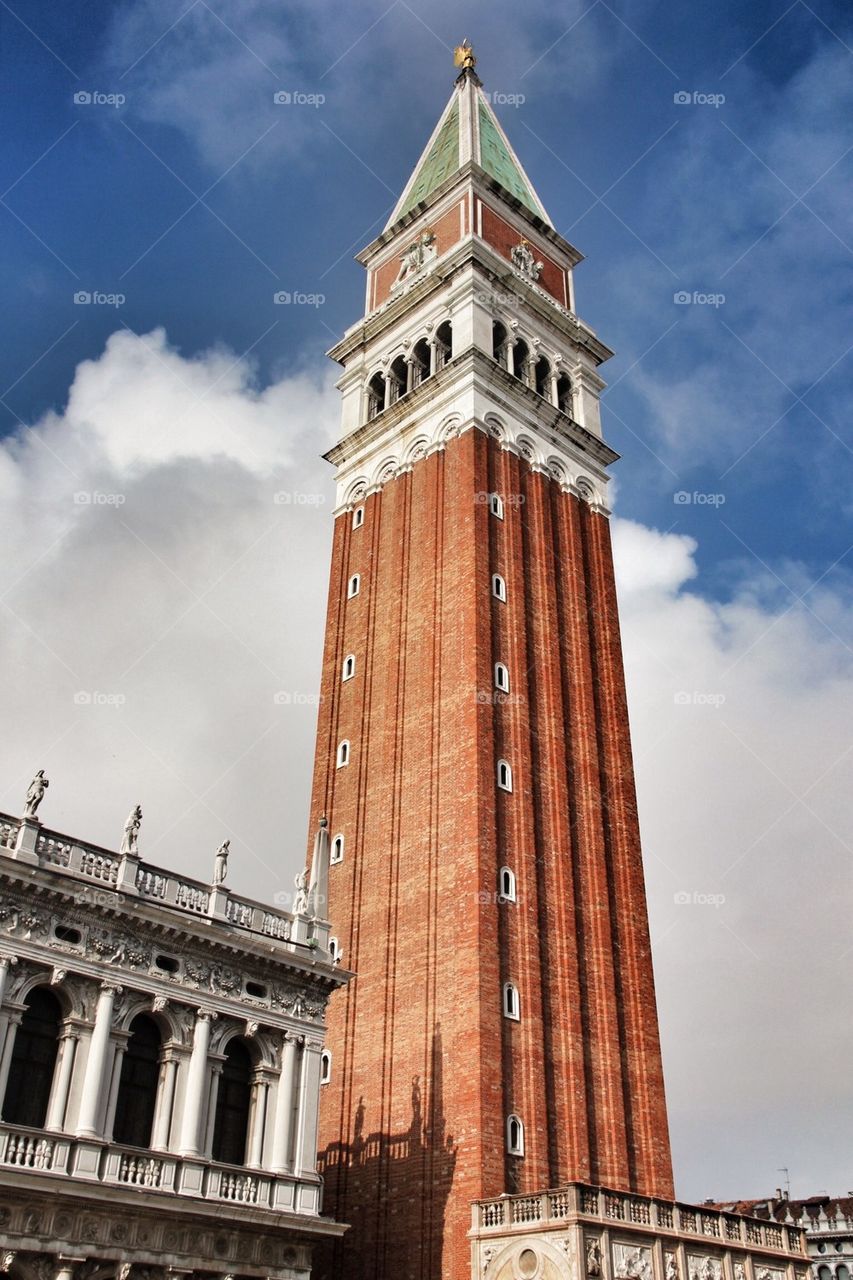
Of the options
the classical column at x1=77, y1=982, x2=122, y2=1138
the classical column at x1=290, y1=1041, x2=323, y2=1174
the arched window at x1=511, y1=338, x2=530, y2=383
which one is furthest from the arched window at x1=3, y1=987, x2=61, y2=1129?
the arched window at x1=511, y1=338, x2=530, y2=383

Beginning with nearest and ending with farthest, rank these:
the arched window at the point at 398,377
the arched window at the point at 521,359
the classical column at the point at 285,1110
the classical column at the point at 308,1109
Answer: the classical column at the point at 285,1110
the classical column at the point at 308,1109
the arched window at the point at 521,359
the arched window at the point at 398,377

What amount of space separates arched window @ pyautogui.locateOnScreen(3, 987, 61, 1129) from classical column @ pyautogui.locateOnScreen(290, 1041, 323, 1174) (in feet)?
23.5

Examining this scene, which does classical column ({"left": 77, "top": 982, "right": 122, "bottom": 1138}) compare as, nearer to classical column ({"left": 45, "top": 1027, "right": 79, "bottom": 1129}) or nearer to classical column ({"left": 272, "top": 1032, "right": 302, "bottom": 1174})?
classical column ({"left": 45, "top": 1027, "right": 79, "bottom": 1129})

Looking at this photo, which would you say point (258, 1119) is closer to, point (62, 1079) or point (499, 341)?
point (62, 1079)

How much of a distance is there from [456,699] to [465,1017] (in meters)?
11.7

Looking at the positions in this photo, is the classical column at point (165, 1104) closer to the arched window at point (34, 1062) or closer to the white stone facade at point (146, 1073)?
the white stone facade at point (146, 1073)

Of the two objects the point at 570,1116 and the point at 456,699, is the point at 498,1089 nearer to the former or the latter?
the point at 570,1116

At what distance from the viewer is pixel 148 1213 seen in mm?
27672

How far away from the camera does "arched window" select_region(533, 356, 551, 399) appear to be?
58531 mm

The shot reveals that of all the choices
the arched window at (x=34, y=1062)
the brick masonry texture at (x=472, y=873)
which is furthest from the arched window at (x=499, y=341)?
the arched window at (x=34, y=1062)

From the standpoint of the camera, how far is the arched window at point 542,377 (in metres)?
58.5

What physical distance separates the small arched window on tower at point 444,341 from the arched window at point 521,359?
3.03 metres

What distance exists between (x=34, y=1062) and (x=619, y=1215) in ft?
53.0

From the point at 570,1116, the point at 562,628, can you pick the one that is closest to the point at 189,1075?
the point at 570,1116
